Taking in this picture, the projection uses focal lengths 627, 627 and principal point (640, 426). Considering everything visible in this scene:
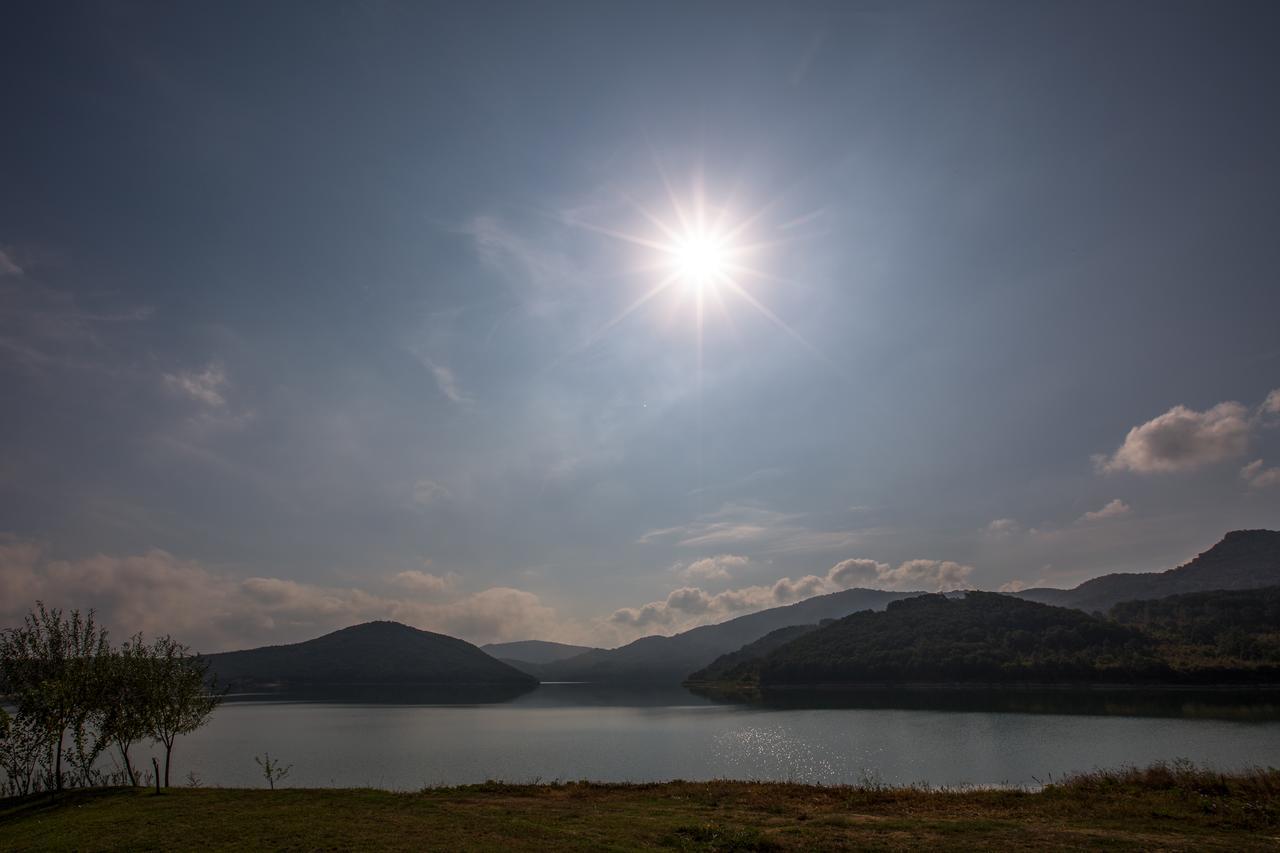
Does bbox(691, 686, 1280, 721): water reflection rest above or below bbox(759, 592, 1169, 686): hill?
below

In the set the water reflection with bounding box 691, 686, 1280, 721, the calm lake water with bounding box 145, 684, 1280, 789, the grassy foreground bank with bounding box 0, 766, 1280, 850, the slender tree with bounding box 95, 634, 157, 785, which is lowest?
the water reflection with bounding box 691, 686, 1280, 721

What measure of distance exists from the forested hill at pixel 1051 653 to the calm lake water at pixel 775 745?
133ft

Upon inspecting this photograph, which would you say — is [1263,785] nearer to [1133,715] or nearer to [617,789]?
[617,789]

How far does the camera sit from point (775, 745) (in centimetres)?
6341

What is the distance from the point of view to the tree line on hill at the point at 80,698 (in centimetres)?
3250

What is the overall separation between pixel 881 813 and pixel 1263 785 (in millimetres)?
14872

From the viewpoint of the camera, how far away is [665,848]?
19484 millimetres

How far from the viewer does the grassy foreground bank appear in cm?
1988

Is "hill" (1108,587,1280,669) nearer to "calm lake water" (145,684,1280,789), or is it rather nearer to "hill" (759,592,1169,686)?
"hill" (759,592,1169,686)

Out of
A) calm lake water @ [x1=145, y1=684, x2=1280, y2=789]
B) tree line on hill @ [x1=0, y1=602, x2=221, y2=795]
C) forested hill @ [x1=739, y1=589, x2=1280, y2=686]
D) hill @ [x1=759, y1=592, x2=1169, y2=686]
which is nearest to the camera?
tree line on hill @ [x1=0, y1=602, x2=221, y2=795]

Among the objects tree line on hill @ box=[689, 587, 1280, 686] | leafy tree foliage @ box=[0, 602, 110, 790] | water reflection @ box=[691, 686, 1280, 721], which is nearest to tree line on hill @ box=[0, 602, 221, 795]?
leafy tree foliage @ box=[0, 602, 110, 790]

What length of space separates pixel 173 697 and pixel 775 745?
51.7m

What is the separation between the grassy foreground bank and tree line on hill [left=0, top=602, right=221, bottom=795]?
2791 millimetres

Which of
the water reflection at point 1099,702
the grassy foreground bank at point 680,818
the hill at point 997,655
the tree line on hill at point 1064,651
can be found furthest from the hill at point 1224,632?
the grassy foreground bank at point 680,818
